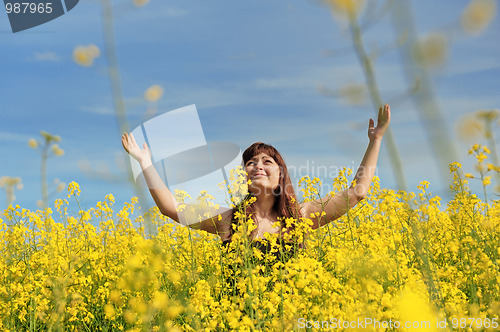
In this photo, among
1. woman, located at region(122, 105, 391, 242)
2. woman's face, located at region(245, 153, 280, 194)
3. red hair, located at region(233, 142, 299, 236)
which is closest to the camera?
woman, located at region(122, 105, 391, 242)

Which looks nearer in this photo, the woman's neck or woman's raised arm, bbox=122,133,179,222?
woman's raised arm, bbox=122,133,179,222

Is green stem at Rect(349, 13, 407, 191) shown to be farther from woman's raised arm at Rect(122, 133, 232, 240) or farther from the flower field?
woman's raised arm at Rect(122, 133, 232, 240)

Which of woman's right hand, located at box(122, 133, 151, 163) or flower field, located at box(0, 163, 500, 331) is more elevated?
woman's right hand, located at box(122, 133, 151, 163)

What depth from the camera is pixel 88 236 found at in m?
4.71

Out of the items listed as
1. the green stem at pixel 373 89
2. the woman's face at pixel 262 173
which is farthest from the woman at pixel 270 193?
the green stem at pixel 373 89

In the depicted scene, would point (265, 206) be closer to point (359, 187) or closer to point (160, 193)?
point (359, 187)

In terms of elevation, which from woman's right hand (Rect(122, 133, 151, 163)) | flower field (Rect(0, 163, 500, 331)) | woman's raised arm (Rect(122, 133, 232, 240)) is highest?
woman's right hand (Rect(122, 133, 151, 163))

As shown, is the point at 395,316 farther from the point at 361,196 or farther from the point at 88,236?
the point at 88,236

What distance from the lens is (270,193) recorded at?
3.96 metres

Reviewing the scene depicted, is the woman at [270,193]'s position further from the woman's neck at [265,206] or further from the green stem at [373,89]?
the green stem at [373,89]

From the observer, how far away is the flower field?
2.02 m

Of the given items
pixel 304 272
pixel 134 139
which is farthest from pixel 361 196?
pixel 134 139

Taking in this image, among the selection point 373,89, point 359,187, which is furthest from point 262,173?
point 373,89

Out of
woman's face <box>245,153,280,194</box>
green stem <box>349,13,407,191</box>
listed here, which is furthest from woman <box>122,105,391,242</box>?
green stem <box>349,13,407,191</box>
